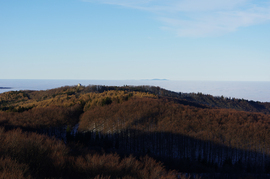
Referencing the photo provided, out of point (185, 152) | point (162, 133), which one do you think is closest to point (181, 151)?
point (185, 152)

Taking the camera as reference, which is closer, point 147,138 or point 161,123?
point 147,138

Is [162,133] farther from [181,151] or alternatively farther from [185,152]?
[185,152]

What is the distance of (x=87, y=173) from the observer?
16.6 metres

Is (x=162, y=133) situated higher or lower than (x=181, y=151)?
higher

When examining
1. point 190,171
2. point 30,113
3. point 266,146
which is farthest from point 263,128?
point 30,113

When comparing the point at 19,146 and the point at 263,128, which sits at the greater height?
the point at 19,146

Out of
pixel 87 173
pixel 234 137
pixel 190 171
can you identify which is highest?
pixel 87 173

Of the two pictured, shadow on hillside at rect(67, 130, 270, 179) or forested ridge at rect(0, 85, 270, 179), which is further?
forested ridge at rect(0, 85, 270, 179)

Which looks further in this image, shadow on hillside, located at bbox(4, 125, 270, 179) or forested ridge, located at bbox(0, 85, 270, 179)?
forested ridge, located at bbox(0, 85, 270, 179)

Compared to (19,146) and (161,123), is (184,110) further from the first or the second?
(19,146)

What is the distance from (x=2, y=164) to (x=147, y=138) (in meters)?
43.6

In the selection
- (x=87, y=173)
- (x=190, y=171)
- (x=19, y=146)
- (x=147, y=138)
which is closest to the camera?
(x=87, y=173)

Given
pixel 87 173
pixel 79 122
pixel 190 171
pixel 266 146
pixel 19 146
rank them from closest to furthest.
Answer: pixel 87 173 → pixel 19 146 → pixel 190 171 → pixel 266 146 → pixel 79 122

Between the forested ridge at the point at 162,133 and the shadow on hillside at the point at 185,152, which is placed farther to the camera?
the forested ridge at the point at 162,133
